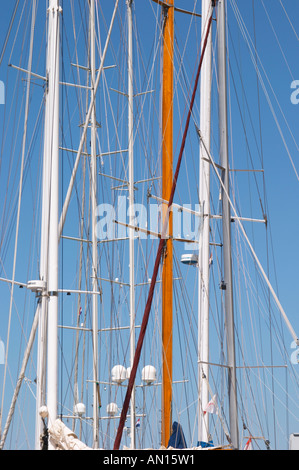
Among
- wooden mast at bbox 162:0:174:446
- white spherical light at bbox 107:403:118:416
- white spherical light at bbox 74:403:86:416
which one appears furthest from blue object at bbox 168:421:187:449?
white spherical light at bbox 74:403:86:416

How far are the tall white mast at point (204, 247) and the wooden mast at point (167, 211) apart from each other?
3.43ft

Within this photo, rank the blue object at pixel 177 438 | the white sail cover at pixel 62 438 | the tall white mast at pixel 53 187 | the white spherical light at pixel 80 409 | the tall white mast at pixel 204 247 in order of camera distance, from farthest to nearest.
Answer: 1. the white spherical light at pixel 80 409
2. the tall white mast at pixel 204 247
3. the blue object at pixel 177 438
4. the tall white mast at pixel 53 187
5. the white sail cover at pixel 62 438

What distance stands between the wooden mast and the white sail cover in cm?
647

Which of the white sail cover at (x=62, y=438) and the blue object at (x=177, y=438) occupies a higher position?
the blue object at (x=177, y=438)

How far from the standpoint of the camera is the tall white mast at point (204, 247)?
2109cm

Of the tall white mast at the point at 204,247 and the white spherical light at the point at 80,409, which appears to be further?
the white spherical light at the point at 80,409

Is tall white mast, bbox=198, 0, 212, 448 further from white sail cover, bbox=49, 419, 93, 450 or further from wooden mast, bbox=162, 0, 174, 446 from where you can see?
white sail cover, bbox=49, 419, 93, 450

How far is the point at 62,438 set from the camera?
15.8 meters

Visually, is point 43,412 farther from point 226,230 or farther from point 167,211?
point 167,211

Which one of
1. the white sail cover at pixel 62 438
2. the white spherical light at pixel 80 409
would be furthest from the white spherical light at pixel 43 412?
the white spherical light at pixel 80 409

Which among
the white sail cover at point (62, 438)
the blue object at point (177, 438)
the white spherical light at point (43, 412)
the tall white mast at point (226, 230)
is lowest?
the white sail cover at point (62, 438)

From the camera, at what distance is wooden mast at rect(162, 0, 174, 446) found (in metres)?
22.7

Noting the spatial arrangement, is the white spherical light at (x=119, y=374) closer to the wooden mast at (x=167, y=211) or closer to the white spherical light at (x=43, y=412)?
the wooden mast at (x=167, y=211)
